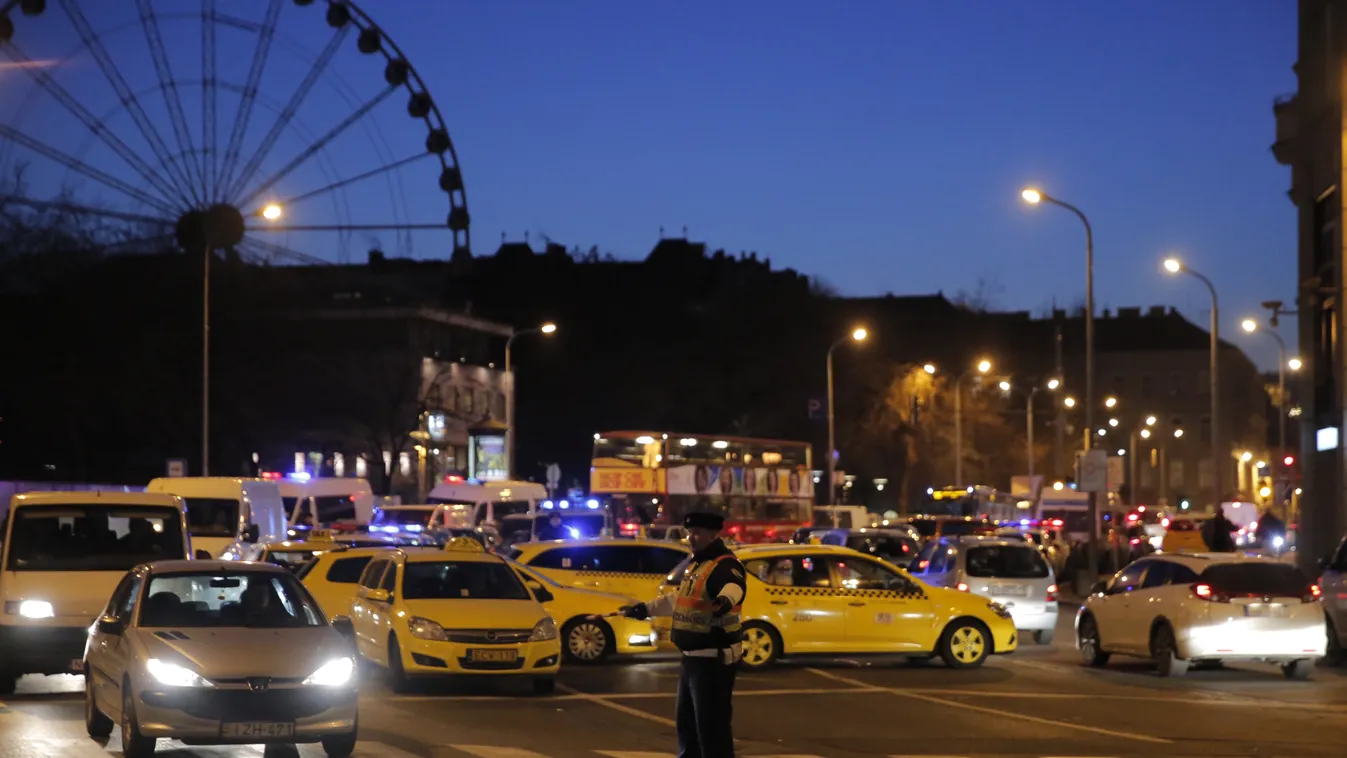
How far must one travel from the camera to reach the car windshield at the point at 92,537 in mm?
18797

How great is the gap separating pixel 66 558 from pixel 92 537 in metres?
0.39

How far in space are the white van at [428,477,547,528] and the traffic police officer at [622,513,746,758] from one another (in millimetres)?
41454

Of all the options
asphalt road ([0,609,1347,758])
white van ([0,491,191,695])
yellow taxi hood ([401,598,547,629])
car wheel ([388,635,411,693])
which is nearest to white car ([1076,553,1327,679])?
asphalt road ([0,609,1347,758])

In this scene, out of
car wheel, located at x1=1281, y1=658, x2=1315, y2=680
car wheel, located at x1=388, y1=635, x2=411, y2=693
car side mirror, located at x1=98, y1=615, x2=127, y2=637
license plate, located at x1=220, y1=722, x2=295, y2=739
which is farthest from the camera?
car wheel, located at x1=1281, y1=658, x2=1315, y2=680

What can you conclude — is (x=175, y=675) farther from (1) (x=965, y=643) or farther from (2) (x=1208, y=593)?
(2) (x=1208, y=593)

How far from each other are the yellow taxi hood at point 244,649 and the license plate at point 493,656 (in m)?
5.00

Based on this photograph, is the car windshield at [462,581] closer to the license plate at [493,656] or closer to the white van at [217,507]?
the license plate at [493,656]

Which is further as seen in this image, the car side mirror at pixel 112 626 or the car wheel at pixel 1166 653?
the car wheel at pixel 1166 653

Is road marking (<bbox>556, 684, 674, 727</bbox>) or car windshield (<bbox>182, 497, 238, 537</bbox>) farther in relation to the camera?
car windshield (<bbox>182, 497, 238, 537</bbox>)

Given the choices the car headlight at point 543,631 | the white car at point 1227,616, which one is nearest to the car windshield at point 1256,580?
the white car at point 1227,616

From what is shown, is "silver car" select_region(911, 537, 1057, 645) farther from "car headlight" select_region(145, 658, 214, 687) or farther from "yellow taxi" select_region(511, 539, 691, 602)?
"car headlight" select_region(145, 658, 214, 687)

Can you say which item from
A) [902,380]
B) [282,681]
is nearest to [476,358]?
[902,380]

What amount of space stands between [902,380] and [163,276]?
39924 millimetres

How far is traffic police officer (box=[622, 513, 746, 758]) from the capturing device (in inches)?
421
